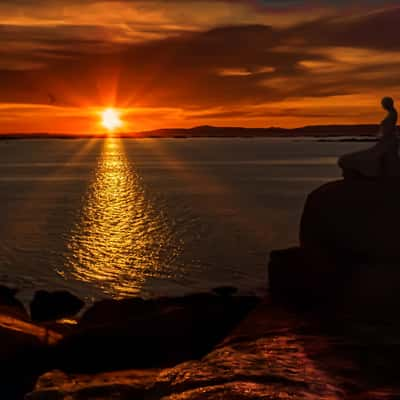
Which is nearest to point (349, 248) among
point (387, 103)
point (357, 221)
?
point (357, 221)

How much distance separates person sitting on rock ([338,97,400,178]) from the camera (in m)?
17.4

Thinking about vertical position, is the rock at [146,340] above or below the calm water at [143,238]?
below

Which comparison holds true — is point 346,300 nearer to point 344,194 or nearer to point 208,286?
point 344,194

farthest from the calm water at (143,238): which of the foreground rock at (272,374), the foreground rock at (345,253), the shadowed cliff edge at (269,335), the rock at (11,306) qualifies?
the foreground rock at (272,374)

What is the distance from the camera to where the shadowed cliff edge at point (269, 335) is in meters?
9.85

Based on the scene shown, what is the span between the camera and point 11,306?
18.3 meters

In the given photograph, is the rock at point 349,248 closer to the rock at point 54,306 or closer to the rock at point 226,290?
the rock at point 226,290

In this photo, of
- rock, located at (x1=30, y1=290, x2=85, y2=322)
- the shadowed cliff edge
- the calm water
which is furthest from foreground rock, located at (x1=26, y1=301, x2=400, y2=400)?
the calm water

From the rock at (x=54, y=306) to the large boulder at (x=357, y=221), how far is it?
347 inches

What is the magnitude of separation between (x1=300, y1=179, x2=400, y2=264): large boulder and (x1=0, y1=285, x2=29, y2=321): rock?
898 centimetres

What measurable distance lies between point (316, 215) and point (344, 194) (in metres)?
1.07

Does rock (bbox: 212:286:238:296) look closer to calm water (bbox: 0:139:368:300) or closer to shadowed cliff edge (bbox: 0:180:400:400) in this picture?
calm water (bbox: 0:139:368:300)

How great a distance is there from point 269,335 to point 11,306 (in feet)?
30.9

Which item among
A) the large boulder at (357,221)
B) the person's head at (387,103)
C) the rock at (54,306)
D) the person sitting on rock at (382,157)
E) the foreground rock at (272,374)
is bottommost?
the foreground rock at (272,374)
